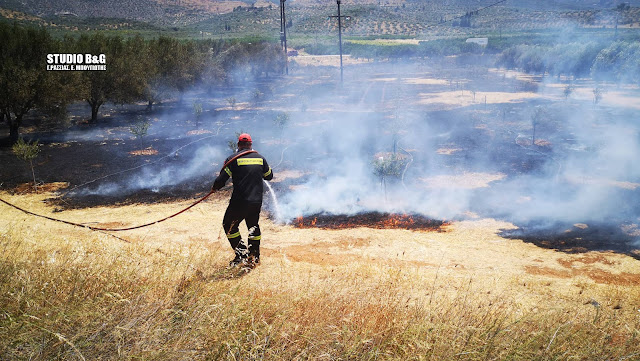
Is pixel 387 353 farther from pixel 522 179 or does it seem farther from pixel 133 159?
pixel 133 159

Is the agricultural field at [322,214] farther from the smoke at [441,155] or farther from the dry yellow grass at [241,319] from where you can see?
the smoke at [441,155]

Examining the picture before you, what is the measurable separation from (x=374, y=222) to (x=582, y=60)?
57316 millimetres

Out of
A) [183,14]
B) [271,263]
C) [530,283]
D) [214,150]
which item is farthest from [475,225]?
[183,14]

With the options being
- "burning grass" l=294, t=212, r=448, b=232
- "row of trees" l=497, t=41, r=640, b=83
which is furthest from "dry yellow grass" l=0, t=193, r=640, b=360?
"row of trees" l=497, t=41, r=640, b=83

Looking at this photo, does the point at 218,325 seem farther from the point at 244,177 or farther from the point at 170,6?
the point at 170,6

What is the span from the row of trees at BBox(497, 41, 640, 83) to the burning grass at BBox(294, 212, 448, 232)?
151 feet

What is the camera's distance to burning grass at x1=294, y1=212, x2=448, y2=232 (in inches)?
538

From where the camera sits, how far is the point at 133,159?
22.5 meters

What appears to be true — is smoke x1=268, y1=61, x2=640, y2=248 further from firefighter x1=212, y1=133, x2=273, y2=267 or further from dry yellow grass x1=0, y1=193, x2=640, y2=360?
dry yellow grass x1=0, y1=193, x2=640, y2=360

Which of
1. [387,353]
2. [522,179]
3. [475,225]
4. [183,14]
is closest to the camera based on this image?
[387,353]

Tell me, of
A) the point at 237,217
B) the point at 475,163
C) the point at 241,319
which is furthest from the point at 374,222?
the point at 241,319

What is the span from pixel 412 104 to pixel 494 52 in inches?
2139

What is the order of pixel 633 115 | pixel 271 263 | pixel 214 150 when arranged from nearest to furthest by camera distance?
pixel 271 263
pixel 214 150
pixel 633 115

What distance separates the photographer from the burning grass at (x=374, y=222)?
13672 mm
